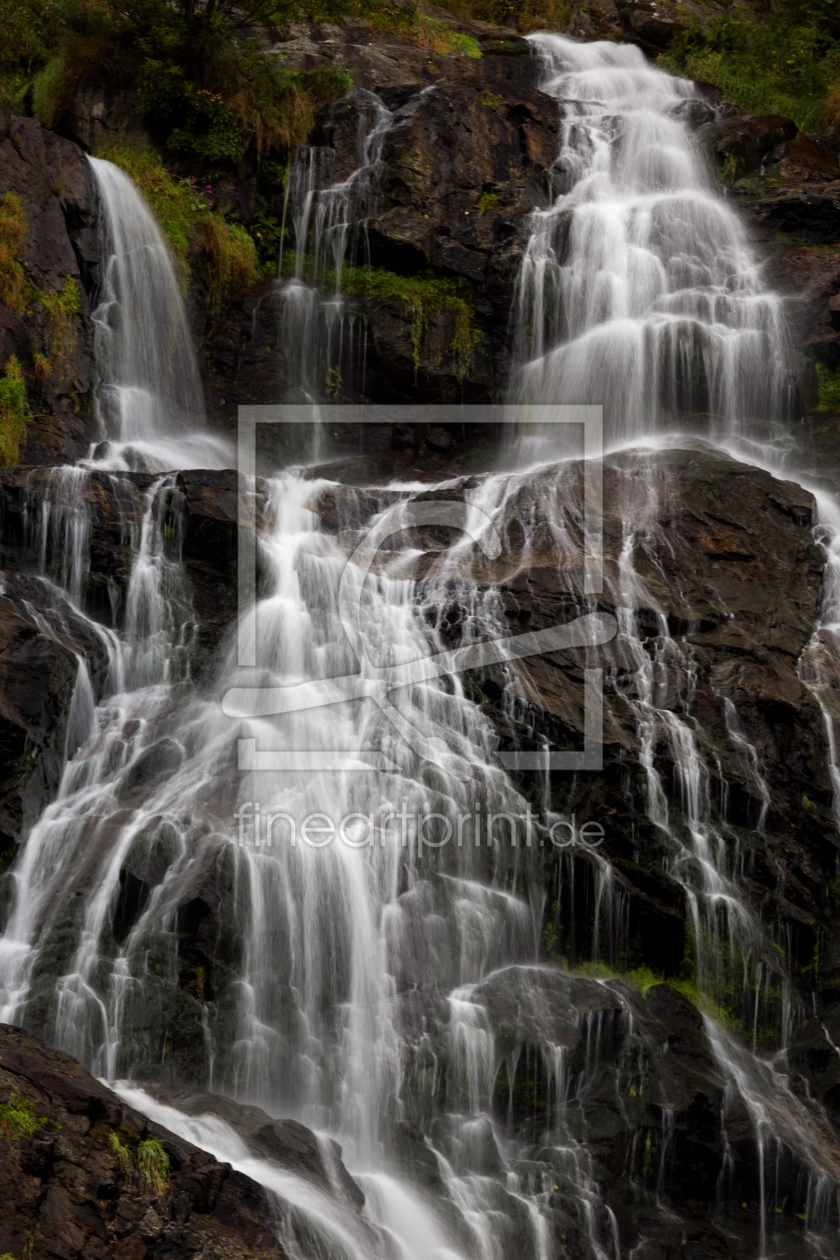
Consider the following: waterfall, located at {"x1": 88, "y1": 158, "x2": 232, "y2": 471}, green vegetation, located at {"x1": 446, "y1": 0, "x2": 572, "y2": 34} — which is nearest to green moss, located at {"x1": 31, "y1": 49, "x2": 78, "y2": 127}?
waterfall, located at {"x1": 88, "y1": 158, "x2": 232, "y2": 471}

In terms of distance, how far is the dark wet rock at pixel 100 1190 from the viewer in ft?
18.6

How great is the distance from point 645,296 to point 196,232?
6.37 m

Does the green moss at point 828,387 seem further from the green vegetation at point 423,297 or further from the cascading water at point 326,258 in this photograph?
the cascading water at point 326,258

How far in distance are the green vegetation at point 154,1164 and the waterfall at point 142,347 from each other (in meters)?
8.97

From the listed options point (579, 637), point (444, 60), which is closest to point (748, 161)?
point (444, 60)

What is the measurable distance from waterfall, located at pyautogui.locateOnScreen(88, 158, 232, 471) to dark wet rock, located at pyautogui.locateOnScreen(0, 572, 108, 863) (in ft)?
11.7

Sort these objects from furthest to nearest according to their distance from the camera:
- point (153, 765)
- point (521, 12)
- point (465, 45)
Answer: point (521, 12)
point (465, 45)
point (153, 765)

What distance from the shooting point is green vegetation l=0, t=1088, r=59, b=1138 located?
5.88m

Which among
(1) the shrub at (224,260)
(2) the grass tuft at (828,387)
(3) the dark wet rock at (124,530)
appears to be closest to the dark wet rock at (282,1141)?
(3) the dark wet rock at (124,530)

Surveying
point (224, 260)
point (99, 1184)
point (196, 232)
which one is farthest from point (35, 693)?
A: point (196, 232)

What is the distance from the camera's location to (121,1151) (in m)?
6.12

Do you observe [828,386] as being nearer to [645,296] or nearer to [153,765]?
[645,296]

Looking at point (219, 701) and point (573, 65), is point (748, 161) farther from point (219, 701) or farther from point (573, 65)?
point (219, 701)

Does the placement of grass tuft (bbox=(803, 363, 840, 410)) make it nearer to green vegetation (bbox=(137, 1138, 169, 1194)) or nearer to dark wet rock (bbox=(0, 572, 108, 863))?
dark wet rock (bbox=(0, 572, 108, 863))
